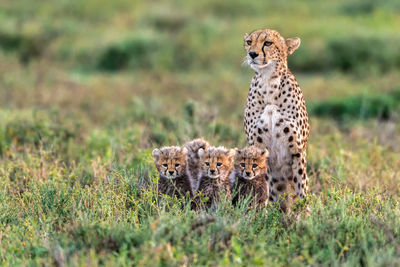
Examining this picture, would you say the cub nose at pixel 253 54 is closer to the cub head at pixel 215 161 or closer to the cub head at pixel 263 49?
the cub head at pixel 263 49

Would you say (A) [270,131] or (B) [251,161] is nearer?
(B) [251,161]

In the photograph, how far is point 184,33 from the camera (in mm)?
14414

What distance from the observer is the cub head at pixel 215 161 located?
4.20 m

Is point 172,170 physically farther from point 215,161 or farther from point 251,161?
point 251,161

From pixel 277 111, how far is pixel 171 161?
2.63ft

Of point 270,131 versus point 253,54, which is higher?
point 253,54

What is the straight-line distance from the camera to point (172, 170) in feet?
13.9

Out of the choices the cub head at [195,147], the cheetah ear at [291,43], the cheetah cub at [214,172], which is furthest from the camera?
the cub head at [195,147]

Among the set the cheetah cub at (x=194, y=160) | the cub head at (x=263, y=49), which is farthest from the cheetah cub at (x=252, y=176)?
the cub head at (x=263, y=49)

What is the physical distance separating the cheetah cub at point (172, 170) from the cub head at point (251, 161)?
386 mm

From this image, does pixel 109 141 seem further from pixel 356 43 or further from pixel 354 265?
pixel 356 43

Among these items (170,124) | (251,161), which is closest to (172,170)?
(251,161)

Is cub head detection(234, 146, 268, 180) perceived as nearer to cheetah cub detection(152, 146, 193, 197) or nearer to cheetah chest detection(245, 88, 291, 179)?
cheetah chest detection(245, 88, 291, 179)

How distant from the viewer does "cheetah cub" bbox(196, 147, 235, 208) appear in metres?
4.18
